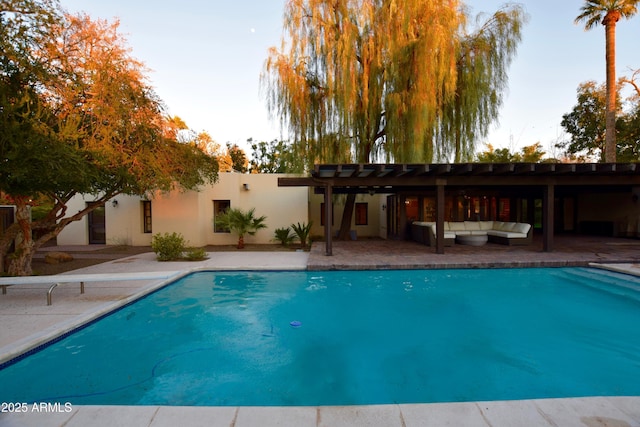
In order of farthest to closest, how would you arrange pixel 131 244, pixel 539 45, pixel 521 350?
pixel 131 244
pixel 539 45
pixel 521 350

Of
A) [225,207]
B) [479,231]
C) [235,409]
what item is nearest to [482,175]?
[479,231]

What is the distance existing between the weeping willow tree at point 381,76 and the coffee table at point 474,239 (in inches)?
148

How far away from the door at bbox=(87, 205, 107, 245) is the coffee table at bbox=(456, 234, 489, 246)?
17260mm

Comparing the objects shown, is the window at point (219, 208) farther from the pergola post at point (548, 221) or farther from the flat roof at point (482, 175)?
the pergola post at point (548, 221)

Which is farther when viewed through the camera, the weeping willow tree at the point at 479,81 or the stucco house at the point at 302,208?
the stucco house at the point at 302,208

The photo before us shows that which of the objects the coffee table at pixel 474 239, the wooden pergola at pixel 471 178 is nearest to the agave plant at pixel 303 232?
the wooden pergola at pixel 471 178

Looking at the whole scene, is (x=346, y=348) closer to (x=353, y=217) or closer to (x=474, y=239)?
(x=474, y=239)

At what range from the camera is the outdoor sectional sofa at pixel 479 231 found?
40.7 ft

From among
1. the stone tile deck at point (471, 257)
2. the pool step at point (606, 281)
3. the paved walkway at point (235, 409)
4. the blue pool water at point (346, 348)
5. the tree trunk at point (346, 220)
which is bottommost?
the blue pool water at point (346, 348)

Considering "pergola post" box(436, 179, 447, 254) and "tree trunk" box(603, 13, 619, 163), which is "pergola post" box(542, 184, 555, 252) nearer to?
"pergola post" box(436, 179, 447, 254)

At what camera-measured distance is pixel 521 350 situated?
14.1 feet

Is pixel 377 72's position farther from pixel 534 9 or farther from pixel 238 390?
pixel 238 390

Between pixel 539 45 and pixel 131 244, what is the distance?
20.1 m

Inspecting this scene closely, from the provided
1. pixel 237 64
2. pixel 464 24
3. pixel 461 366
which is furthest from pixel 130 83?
pixel 464 24
